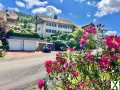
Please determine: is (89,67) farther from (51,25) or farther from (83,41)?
(51,25)

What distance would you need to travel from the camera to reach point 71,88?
5.81m

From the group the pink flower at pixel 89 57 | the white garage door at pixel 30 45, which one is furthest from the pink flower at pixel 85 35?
the white garage door at pixel 30 45

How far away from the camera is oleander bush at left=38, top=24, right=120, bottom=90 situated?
5176 millimetres

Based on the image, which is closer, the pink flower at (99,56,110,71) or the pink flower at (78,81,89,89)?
the pink flower at (99,56,110,71)

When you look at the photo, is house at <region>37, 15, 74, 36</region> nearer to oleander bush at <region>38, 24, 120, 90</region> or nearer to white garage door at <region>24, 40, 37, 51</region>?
white garage door at <region>24, 40, 37, 51</region>

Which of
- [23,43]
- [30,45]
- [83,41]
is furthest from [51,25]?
[83,41]

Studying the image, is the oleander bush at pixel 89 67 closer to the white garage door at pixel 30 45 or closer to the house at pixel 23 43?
the house at pixel 23 43

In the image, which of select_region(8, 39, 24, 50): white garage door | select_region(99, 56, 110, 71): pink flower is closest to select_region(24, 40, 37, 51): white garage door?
select_region(8, 39, 24, 50): white garage door

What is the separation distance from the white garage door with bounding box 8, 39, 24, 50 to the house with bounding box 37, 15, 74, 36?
42.7 m

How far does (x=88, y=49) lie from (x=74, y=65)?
24.8 inches

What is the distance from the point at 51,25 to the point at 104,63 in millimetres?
119209

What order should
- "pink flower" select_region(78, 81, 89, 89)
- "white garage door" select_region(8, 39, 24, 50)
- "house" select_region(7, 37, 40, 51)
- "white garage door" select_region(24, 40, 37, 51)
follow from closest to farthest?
"pink flower" select_region(78, 81, 89, 89)
"white garage door" select_region(8, 39, 24, 50)
"house" select_region(7, 37, 40, 51)
"white garage door" select_region(24, 40, 37, 51)

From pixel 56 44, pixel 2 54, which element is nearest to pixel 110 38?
pixel 2 54

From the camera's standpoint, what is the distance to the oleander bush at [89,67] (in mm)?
5176
